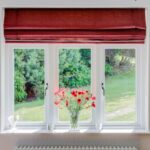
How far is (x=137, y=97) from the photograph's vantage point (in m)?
3.60

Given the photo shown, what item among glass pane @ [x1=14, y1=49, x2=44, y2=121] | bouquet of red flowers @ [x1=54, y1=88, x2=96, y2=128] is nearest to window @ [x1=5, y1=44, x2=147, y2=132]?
glass pane @ [x1=14, y1=49, x2=44, y2=121]

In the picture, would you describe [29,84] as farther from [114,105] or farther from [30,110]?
[114,105]

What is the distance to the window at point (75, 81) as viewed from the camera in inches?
141

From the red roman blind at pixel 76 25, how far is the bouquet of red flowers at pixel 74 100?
57 centimetres

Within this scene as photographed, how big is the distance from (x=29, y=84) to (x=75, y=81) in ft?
1.71

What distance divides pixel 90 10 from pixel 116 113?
3.89 ft

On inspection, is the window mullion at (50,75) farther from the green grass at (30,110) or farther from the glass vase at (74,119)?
the glass vase at (74,119)

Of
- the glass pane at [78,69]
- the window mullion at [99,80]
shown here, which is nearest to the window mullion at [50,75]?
the glass pane at [78,69]

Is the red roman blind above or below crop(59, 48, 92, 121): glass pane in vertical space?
above

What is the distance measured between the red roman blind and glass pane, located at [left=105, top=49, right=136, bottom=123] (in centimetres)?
24

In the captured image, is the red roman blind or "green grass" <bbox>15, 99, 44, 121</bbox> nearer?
the red roman blind

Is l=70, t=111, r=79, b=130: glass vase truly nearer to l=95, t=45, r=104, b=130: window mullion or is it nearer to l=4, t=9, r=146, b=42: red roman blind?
l=95, t=45, r=104, b=130: window mullion

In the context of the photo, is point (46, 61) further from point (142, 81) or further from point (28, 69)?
point (142, 81)

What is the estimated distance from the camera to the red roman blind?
3.42m
